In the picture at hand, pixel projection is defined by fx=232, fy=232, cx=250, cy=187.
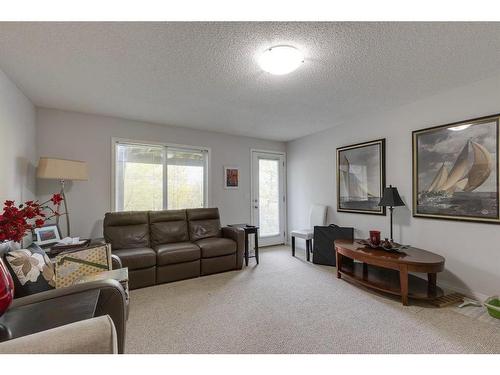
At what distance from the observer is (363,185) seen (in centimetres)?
359

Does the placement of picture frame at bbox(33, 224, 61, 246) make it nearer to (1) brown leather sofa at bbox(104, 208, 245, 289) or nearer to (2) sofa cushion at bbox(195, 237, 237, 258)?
(1) brown leather sofa at bbox(104, 208, 245, 289)

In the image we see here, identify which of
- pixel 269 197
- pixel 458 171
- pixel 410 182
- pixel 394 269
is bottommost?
pixel 394 269

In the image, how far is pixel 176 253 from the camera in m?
3.11

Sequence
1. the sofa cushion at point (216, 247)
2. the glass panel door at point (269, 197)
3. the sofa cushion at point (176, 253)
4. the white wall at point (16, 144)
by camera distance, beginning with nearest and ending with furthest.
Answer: the white wall at point (16, 144), the sofa cushion at point (176, 253), the sofa cushion at point (216, 247), the glass panel door at point (269, 197)

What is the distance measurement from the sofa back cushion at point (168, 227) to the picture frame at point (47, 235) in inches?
43.4

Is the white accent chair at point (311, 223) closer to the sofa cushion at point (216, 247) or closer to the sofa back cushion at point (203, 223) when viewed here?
the sofa cushion at point (216, 247)

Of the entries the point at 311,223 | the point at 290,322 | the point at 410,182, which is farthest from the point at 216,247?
the point at 410,182

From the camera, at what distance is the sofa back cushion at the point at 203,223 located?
Answer: 374 cm

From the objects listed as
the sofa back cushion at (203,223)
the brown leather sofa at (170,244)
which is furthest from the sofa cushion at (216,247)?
the sofa back cushion at (203,223)

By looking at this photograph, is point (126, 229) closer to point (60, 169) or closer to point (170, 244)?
Result: point (170, 244)

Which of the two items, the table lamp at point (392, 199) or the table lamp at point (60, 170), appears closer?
the table lamp at point (60, 170)

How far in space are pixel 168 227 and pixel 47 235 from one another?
4.64 ft
